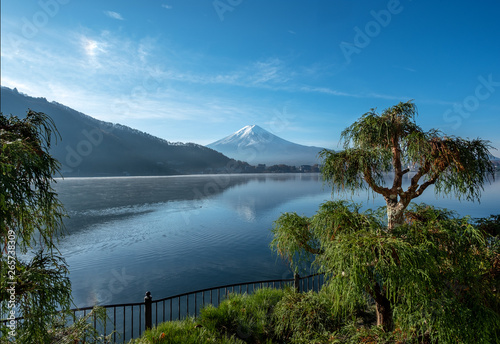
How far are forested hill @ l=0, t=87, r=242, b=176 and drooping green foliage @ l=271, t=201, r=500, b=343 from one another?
147m

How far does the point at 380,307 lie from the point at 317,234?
206 cm

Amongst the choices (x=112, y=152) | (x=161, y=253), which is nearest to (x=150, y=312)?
(x=161, y=253)

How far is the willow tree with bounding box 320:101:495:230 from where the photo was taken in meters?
5.00

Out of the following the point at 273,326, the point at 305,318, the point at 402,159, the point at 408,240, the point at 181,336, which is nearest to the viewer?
the point at 408,240

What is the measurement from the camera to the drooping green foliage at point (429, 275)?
160 inches

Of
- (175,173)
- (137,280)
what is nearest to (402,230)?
(137,280)

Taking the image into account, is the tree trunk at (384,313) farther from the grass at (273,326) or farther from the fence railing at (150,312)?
the fence railing at (150,312)

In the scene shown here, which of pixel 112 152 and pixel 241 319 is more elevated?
pixel 112 152

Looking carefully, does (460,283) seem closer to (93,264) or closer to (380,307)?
(380,307)

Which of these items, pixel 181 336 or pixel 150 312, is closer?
pixel 181 336

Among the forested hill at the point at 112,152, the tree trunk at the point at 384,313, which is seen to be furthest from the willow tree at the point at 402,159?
the forested hill at the point at 112,152

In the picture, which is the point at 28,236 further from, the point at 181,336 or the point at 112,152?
the point at 112,152

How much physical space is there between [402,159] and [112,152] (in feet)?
510

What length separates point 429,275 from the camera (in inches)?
168
